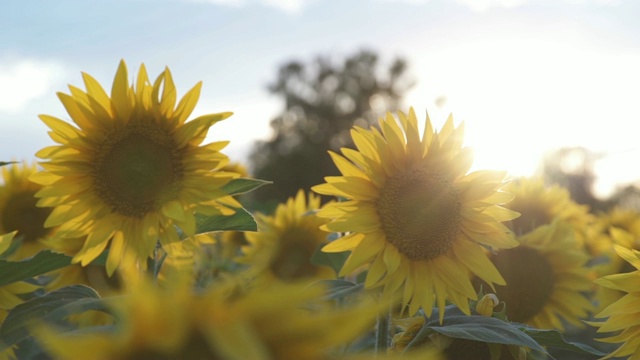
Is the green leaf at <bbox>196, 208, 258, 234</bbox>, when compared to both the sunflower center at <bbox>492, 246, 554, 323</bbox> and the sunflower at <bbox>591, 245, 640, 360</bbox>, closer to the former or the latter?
the sunflower at <bbox>591, 245, 640, 360</bbox>

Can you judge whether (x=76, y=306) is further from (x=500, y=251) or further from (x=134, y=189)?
(x=500, y=251)

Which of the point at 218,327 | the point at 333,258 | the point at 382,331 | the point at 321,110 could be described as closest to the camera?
the point at 218,327

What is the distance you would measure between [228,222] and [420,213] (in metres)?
0.57

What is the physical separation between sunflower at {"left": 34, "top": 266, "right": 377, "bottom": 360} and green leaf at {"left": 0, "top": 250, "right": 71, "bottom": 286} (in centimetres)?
106

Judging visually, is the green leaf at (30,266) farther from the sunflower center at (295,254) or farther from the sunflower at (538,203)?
the sunflower at (538,203)

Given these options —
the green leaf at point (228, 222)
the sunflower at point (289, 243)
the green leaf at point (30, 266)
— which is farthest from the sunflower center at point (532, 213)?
the green leaf at point (30, 266)

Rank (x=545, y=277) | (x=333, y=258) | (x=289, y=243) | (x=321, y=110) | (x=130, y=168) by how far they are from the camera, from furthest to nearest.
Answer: (x=321, y=110), (x=289, y=243), (x=545, y=277), (x=333, y=258), (x=130, y=168)

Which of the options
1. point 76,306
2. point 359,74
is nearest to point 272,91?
point 359,74

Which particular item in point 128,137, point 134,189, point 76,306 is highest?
point 128,137

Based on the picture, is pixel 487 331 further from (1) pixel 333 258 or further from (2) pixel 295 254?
(2) pixel 295 254

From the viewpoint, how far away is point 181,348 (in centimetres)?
62

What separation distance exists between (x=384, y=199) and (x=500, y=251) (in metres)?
1.07

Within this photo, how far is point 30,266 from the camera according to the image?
1.61 m

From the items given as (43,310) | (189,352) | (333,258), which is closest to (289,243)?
(333,258)
